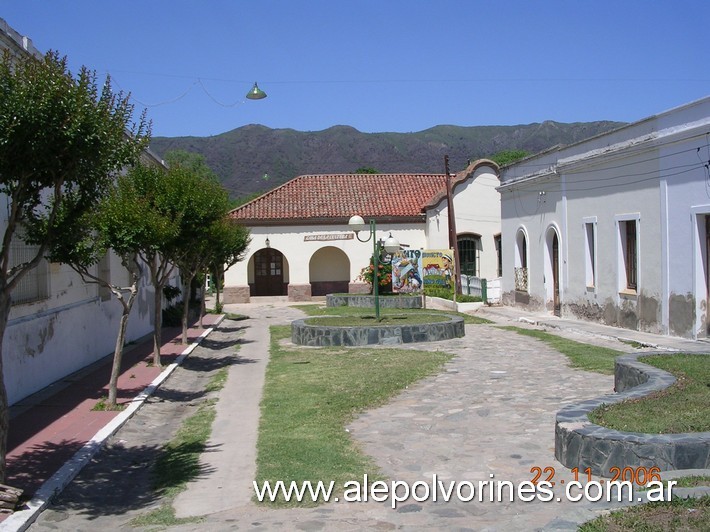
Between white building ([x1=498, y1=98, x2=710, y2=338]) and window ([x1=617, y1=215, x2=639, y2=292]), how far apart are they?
3 centimetres

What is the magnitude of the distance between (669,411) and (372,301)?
21988 mm

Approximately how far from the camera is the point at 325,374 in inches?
519

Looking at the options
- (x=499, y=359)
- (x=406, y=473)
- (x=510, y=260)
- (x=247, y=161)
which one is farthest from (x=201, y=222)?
(x=247, y=161)

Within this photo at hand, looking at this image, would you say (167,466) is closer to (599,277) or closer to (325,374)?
(325,374)

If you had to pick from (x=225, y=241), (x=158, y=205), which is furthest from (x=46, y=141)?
(x=225, y=241)

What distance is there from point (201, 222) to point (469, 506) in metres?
10.0

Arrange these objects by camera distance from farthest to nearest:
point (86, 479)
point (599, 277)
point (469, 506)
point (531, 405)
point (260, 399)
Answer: point (599, 277)
point (260, 399)
point (531, 405)
point (86, 479)
point (469, 506)

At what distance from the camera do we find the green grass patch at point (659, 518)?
4264 mm

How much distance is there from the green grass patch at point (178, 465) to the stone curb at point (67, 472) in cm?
76

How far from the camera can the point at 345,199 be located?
3859cm

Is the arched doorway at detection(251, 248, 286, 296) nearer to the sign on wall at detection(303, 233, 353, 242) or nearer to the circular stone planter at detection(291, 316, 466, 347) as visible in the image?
the sign on wall at detection(303, 233, 353, 242)

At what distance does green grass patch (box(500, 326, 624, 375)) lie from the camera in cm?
1266

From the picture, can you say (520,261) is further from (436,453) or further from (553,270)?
(436,453)

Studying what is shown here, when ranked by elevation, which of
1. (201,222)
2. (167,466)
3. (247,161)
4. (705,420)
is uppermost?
(247,161)
